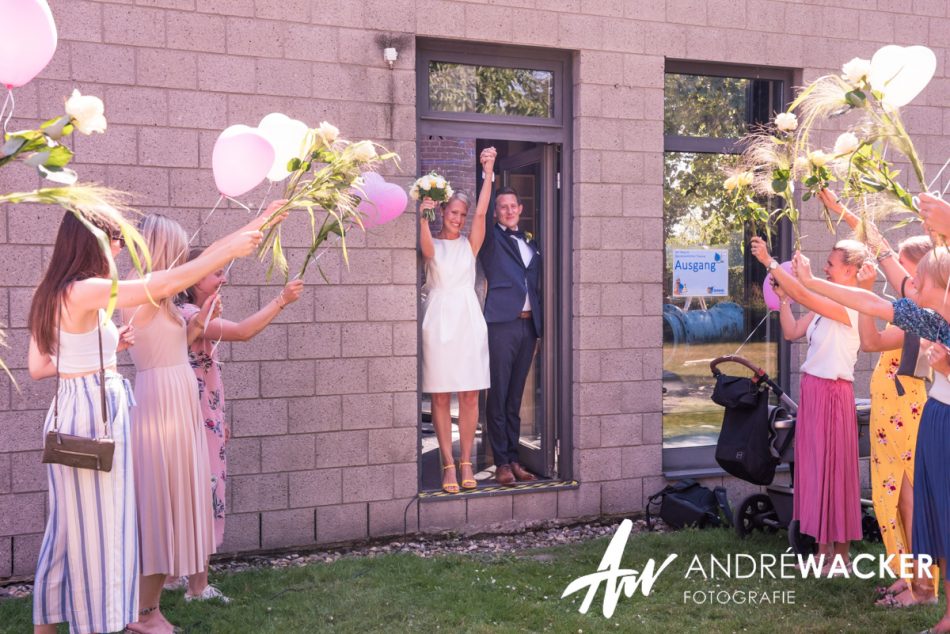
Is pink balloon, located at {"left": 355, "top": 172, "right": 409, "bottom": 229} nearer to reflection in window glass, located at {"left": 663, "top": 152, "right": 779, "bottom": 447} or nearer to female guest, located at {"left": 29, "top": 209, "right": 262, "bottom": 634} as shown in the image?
female guest, located at {"left": 29, "top": 209, "right": 262, "bottom": 634}

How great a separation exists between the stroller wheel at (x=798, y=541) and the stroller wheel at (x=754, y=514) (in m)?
0.39

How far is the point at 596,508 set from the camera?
6469mm

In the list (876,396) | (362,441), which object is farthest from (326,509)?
(876,396)

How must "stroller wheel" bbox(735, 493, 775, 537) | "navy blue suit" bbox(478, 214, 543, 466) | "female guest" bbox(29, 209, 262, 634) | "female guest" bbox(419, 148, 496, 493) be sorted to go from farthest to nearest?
"navy blue suit" bbox(478, 214, 543, 466)
"female guest" bbox(419, 148, 496, 493)
"stroller wheel" bbox(735, 493, 775, 537)
"female guest" bbox(29, 209, 262, 634)

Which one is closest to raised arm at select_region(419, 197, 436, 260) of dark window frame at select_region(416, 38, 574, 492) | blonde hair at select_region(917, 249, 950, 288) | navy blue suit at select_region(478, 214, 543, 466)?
dark window frame at select_region(416, 38, 574, 492)

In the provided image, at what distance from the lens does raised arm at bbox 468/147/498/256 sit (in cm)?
617

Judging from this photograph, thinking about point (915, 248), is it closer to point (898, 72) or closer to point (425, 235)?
point (898, 72)

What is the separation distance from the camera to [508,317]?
A: 21.4 ft

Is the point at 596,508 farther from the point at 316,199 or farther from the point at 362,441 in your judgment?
the point at 316,199

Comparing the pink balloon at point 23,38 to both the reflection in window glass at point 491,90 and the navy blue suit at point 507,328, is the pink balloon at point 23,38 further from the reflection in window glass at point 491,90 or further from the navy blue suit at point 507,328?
the navy blue suit at point 507,328

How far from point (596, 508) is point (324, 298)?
2359 millimetres

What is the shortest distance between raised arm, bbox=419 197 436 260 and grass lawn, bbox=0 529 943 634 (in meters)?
1.92

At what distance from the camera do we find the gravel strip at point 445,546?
555cm

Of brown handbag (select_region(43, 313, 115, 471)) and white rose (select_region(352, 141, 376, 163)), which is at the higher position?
white rose (select_region(352, 141, 376, 163))
